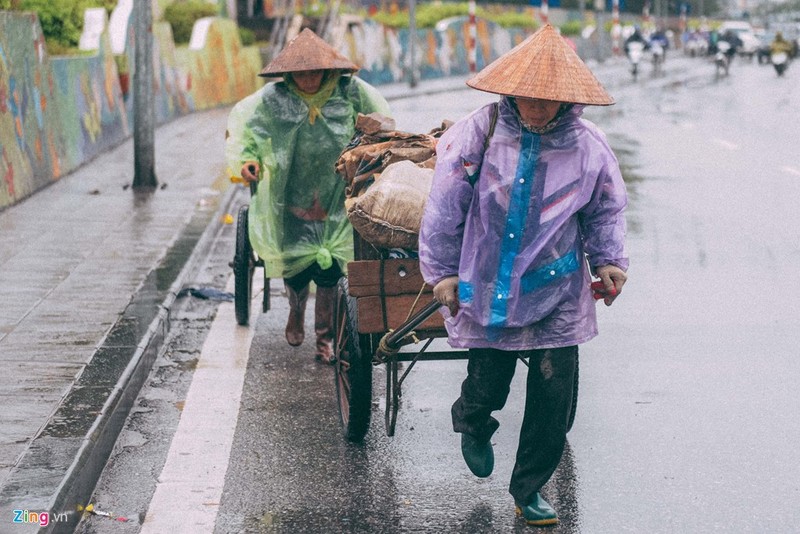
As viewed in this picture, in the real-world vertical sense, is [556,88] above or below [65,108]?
above

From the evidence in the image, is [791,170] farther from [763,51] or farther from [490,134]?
[763,51]

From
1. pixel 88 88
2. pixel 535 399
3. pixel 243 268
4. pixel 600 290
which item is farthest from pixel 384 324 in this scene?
pixel 88 88

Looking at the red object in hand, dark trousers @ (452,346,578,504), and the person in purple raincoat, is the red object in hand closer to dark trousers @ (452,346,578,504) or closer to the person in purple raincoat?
the person in purple raincoat

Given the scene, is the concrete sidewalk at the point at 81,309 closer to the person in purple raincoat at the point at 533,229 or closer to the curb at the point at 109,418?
the curb at the point at 109,418

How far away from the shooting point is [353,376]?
213 inches

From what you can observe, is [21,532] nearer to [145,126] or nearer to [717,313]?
[717,313]

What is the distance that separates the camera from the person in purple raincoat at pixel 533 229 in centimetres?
446

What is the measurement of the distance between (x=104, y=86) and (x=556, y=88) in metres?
13.8

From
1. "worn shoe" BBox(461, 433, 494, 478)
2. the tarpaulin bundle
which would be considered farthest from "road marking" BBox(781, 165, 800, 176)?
"worn shoe" BBox(461, 433, 494, 478)

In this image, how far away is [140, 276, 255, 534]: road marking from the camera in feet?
Answer: 15.6

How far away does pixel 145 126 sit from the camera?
13.5m

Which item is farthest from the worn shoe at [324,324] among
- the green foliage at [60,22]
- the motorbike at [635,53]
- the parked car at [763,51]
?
the parked car at [763,51]

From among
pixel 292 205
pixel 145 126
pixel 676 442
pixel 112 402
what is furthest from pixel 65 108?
pixel 676 442

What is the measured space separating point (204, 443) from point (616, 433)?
1691 millimetres
